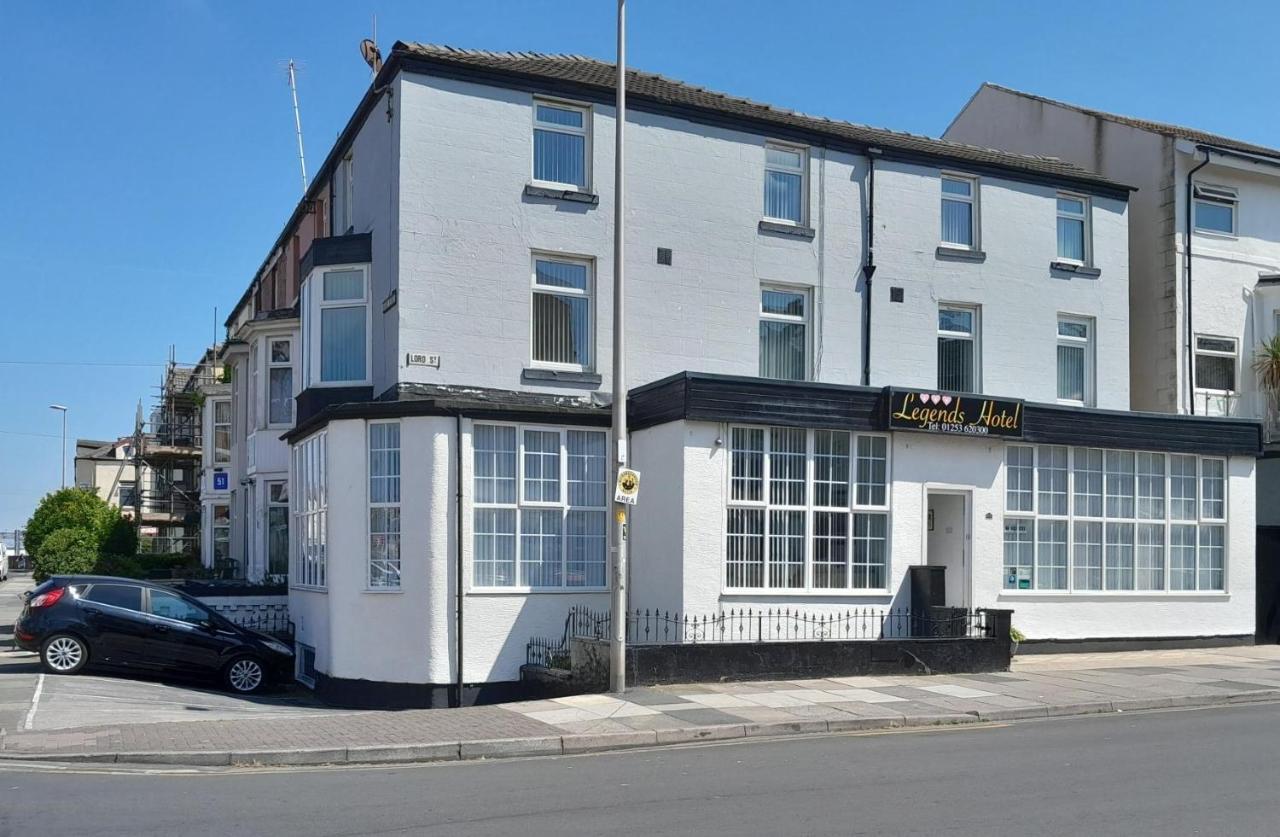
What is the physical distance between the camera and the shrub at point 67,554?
31.2 metres

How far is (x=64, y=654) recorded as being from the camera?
1773 centimetres

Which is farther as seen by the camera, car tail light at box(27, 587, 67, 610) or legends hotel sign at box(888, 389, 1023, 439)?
legends hotel sign at box(888, 389, 1023, 439)

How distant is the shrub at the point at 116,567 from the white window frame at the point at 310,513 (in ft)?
38.1

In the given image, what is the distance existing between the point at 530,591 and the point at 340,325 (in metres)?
5.80

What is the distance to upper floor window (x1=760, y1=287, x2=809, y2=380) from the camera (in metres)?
Answer: 21.3

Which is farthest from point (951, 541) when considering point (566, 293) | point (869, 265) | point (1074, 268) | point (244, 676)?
point (244, 676)

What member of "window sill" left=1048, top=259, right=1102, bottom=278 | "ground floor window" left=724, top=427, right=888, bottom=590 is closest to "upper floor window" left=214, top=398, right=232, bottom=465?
"ground floor window" left=724, top=427, right=888, bottom=590

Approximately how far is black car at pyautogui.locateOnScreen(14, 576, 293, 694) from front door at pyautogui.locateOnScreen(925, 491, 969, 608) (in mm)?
10839

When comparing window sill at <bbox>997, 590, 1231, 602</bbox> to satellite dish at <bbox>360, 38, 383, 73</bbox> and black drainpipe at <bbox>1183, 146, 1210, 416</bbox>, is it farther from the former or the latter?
satellite dish at <bbox>360, 38, 383, 73</bbox>

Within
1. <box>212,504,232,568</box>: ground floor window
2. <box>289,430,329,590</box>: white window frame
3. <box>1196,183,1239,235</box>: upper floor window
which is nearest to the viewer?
<box>289,430,329,590</box>: white window frame

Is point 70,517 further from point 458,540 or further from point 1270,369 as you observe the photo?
point 1270,369

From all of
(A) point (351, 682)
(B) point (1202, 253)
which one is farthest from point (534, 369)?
(B) point (1202, 253)

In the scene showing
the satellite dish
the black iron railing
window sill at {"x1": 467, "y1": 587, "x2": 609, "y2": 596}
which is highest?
the satellite dish

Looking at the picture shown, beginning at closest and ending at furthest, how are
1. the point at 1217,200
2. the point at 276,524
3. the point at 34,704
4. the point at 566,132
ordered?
the point at 34,704 → the point at 566,132 → the point at 276,524 → the point at 1217,200
